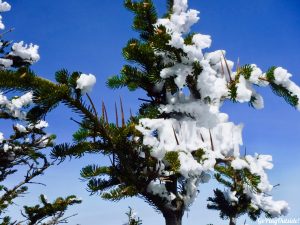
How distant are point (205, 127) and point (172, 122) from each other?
1.36 feet

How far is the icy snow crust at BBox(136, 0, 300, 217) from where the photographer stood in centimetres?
386

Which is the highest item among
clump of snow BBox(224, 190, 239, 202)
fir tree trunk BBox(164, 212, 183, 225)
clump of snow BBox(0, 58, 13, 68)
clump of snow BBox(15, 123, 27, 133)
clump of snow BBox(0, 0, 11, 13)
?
clump of snow BBox(0, 0, 11, 13)

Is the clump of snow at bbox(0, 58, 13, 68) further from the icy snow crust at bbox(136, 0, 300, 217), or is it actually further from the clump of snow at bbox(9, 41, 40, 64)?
the icy snow crust at bbox(136, 0, 300, 217)

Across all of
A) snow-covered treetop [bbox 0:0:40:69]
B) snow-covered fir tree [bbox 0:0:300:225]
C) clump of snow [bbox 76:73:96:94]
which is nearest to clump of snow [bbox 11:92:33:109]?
snow-covered treetop [bbox 0:0:40:69]

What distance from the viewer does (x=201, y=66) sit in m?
4.39

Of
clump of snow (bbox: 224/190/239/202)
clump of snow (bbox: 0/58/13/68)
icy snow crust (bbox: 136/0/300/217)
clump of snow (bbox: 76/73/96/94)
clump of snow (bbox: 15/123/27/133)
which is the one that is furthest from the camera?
clump of snow (bbox: 15/123/27/133)

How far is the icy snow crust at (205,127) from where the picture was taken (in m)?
3.86

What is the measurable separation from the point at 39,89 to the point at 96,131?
2.43 feet

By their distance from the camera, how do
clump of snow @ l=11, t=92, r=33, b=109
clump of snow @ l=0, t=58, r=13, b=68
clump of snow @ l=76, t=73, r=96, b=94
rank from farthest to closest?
clump of snow @ l=11, t=92, r=33, b=109, clump of snow @ l=0, t=58, r=13, b=68, clump of snow @ l=76, t=73, r=96, b=94

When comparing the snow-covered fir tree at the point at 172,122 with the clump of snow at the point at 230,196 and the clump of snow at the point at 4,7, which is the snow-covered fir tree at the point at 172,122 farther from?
the clump of snow at the point at 4,7

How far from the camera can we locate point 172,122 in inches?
171

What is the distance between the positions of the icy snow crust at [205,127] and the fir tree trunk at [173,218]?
0.58 feet

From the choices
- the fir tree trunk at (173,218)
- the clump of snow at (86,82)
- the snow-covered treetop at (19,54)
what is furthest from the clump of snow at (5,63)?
the fir tree trunk at (173,218)

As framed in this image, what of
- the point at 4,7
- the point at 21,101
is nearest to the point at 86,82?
the point at 21,101
